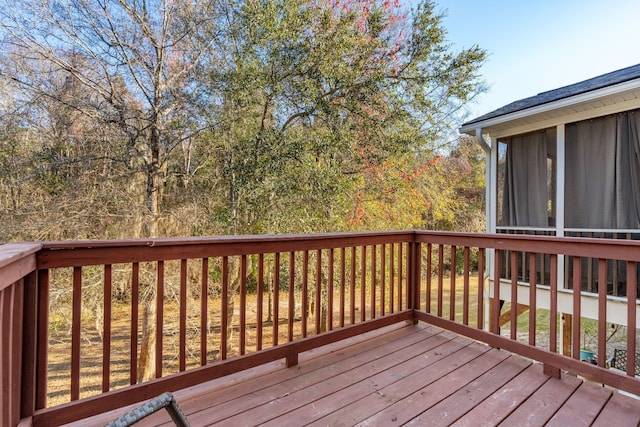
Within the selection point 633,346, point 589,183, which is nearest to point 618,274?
point 589,183

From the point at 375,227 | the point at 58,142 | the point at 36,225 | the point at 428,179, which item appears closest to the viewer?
the point at 36,225

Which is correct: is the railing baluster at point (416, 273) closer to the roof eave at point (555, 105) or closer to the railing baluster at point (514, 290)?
the railing baluster at point (514, 290)

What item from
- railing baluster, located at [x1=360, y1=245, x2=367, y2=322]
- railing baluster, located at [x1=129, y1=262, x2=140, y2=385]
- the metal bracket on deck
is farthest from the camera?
railing baluster, located at [x1=360, y1=245, x2=367, y2=322]

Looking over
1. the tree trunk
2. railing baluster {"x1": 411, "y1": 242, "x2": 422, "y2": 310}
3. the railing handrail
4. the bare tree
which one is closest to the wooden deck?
railing baluster {"x1": 411, "y1": 242, "x2": 422, "y2": 310}

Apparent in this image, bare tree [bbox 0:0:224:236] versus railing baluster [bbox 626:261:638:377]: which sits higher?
bare tree [bbox 0:0:224:236]

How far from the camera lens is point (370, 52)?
573cm

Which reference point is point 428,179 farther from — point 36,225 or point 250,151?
point 36,225

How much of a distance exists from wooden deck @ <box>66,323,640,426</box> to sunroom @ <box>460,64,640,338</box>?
5.92ft

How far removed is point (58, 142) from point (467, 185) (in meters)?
11.8

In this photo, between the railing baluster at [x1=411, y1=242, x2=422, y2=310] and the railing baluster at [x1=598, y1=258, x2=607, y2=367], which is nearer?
the railing baluster at [x1=598, y1=258, x2=607, y2=367]

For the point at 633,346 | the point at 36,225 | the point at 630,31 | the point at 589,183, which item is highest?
the point at 630,31

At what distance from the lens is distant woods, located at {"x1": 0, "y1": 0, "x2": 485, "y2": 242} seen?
17.2 feet

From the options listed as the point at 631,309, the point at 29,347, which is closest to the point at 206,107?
the point at 29,347

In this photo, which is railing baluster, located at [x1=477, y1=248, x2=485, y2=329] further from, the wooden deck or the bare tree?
the bare tree
